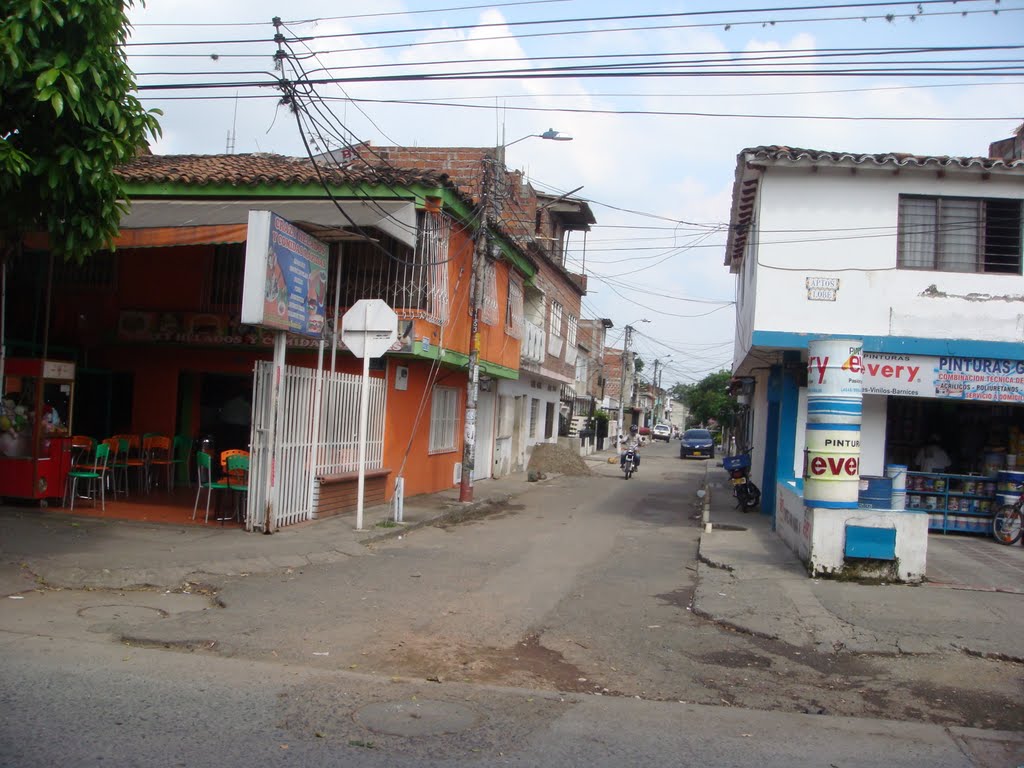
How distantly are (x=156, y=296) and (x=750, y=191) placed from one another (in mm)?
10893

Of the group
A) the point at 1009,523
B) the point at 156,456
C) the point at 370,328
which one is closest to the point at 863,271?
the point at 1009,523

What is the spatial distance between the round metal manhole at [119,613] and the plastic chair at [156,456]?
22.5 ft

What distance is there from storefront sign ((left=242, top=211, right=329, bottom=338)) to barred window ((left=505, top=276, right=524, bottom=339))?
9689 millimetres

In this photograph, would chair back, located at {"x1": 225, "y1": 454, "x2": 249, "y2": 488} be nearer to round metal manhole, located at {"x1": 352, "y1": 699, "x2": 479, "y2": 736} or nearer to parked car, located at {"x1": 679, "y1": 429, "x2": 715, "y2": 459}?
round metal manhole, located at {"x1": 352, "y1": 699, "x2": 479, "y2": 736}

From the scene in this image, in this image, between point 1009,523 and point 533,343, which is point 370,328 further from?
point 533,343

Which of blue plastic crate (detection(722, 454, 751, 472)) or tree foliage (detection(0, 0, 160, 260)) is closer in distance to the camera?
tree foliage (detection(0, 0, 160, 260))

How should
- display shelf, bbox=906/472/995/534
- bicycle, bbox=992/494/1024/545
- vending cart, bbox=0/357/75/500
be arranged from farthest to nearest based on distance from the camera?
display shelf, bbox=906/472/995/534 → bicycle, bbox=992/494/1024/545 → vending cart, bbox=0/357/75/500

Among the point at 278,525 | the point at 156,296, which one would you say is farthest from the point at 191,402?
the point at 278,525

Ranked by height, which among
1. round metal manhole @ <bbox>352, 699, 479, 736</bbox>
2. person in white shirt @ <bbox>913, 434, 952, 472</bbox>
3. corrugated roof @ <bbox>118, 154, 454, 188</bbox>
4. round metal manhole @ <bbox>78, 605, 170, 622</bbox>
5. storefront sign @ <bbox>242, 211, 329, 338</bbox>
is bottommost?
round metal manhole @ <bbox>78, 605, 170, 622</bbox>

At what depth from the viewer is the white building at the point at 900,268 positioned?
13.9 metres

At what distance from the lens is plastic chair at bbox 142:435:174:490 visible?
1451 centimetres

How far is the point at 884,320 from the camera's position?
46.2ft

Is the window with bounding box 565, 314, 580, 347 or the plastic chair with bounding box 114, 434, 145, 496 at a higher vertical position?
the window with bounding box 565, 314, 580, 347

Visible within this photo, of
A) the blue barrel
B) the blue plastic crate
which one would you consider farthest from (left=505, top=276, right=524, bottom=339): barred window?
the blue barrel
